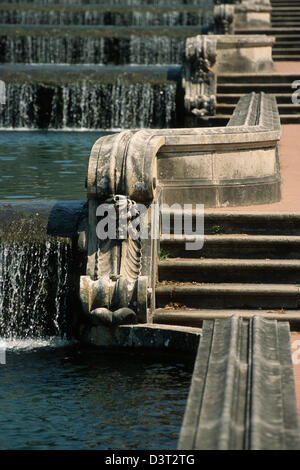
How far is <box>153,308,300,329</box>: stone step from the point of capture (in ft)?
30.3

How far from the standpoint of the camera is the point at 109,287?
904cm

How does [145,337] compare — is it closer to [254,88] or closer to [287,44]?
[254,88]

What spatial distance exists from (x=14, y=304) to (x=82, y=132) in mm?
12281

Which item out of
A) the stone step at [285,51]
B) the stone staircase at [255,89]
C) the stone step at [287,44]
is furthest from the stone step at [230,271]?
the stone step at [287,44]

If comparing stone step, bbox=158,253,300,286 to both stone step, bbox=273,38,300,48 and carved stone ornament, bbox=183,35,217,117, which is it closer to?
carved stone ornament, bbox=183,35,217,117

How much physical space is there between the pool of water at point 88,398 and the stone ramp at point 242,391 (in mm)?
772

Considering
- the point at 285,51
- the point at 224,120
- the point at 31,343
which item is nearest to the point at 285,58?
the point at 285,51

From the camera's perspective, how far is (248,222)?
10297 millimetres

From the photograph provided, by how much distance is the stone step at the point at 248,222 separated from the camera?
10203 millimetres

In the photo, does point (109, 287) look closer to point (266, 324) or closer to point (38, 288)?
point (38, 288)

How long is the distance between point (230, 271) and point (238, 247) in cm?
35

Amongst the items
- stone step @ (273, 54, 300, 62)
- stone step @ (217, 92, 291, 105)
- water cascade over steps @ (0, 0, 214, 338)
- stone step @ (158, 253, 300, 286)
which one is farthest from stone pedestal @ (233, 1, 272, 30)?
stone step @ (158, 253, 300, 286)

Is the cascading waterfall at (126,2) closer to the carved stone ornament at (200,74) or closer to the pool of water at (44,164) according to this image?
the pool of water at (44,164)

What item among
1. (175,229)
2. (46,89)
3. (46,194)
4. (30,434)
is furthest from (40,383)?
(46,89)
